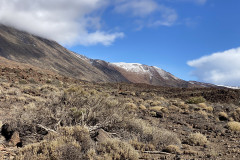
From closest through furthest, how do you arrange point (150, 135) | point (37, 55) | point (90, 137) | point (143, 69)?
point (90, 137) → point (150, 135) → point (37, 55) → point (143, 69)

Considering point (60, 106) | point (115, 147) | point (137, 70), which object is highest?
point (137, 70)

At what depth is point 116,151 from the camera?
446 centimetres

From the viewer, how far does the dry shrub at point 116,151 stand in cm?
429

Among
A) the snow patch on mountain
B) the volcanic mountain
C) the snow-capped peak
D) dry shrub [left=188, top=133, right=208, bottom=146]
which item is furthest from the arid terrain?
the snow-capped peak

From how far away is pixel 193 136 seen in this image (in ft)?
23.2

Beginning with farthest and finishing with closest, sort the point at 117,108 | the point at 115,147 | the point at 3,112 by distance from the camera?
the point at 3,112
the point at 117,108
the point at 115,147

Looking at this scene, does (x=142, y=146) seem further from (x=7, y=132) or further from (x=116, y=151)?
(x=7, y=132)

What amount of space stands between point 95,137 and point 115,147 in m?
1.20

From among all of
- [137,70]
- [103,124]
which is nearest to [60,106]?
[103,124]

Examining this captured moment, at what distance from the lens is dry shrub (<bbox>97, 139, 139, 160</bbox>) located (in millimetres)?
4285

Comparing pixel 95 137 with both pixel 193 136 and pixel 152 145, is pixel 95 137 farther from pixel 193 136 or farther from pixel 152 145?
pixel 193 136

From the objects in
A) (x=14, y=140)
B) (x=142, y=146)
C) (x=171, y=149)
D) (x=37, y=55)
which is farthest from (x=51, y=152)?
(x=37, y=55)

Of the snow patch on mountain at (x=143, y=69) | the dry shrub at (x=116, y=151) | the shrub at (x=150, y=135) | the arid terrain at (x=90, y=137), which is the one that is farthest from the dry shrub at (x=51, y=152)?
the snow patch on mountain at (x=143, y=69)

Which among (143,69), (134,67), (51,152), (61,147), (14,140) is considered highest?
(134,67)
